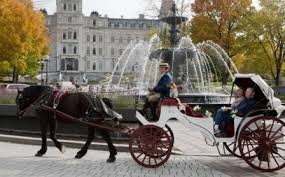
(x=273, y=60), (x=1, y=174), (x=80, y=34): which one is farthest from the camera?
(x=80, y=34)

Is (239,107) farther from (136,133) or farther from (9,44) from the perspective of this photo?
(9,44)

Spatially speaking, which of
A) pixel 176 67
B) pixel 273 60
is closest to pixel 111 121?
pixel 176 67

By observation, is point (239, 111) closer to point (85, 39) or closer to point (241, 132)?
point (241, 132)

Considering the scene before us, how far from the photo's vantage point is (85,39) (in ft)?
502

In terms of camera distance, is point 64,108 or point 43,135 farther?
point 43,135

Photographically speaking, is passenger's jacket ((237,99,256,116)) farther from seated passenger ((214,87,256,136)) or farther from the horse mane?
the horse mane

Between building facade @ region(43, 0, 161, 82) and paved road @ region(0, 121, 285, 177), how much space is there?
122 m

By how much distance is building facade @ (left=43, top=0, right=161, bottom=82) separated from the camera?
143875mm

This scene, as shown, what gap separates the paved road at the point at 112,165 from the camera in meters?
10.1

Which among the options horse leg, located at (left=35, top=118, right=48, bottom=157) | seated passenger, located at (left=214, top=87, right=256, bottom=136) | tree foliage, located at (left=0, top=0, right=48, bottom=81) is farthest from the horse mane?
tree foliage, located at (left=0, top=0, right=48, bottom=81)

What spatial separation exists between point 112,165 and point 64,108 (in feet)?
6.10

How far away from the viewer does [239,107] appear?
10.9m

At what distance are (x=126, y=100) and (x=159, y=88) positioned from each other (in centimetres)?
659

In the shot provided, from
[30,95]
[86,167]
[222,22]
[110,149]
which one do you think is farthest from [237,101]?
[222,22]
